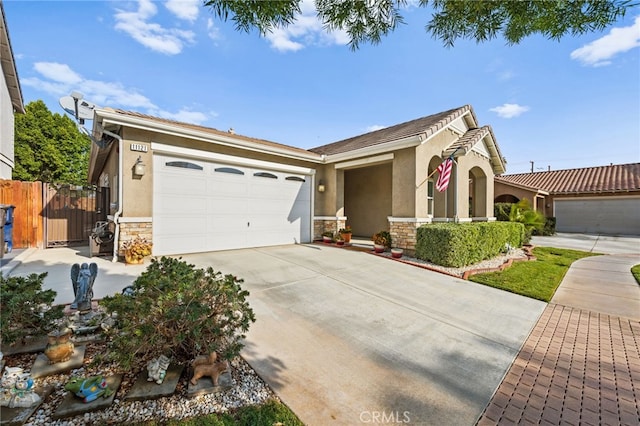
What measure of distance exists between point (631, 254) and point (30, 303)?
56.4ft

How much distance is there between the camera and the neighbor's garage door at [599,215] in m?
16.9

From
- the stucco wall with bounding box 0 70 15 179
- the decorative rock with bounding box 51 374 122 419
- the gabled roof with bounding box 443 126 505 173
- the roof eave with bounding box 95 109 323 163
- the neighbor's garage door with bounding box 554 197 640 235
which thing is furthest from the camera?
the neighbor's garage door with bounding box 554 197 640 235

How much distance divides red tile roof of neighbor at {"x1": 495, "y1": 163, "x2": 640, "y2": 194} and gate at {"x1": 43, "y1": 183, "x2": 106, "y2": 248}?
80.3 feet

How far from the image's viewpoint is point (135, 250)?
21.0ft

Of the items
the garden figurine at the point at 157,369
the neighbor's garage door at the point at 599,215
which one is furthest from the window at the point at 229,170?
the neighbor's garage door at the point at 599,215

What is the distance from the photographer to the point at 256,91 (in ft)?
33.4

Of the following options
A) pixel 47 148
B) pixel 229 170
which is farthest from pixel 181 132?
pixel 47 148

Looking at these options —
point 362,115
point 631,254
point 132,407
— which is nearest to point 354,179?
point 362,115

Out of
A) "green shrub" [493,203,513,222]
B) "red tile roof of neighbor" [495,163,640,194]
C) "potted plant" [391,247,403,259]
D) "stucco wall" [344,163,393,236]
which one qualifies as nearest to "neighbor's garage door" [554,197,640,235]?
"red tile roof of neighbor" [495,163,640,194]

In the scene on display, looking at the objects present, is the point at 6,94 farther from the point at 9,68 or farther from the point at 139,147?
the point at 139,147

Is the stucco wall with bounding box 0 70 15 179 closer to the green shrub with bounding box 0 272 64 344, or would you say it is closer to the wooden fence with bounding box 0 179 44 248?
the wooden fence with bounding box 0 179 44 248

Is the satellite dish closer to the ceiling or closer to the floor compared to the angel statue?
closer to the ceiling

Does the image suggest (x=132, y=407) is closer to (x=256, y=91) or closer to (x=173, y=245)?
(x=173, y=245)

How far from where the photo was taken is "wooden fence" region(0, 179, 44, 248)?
27.4 feet
